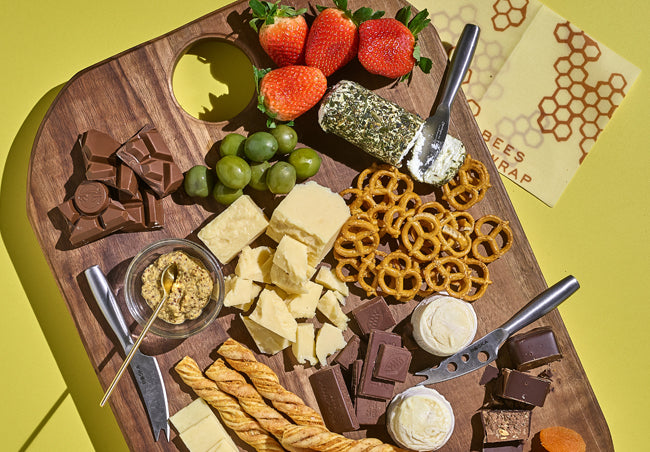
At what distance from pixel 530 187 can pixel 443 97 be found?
744 millimetres

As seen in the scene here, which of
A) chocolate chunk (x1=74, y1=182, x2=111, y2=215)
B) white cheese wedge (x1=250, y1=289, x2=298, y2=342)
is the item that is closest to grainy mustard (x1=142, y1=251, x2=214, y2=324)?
white cheese wedge (x1=250, y1=289, x2=298, y2=342)

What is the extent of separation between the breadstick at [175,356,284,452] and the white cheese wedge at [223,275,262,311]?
1.11 ft

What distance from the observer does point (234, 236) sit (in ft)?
8.03

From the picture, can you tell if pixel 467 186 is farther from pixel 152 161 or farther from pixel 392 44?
pixel 152 161

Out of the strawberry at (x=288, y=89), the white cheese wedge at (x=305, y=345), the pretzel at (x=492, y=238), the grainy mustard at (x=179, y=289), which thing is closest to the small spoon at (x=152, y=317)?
the grainy mustard at (x=179, y=289)

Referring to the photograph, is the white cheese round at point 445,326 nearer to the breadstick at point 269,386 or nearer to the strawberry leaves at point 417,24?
the breadstick at point 269,386

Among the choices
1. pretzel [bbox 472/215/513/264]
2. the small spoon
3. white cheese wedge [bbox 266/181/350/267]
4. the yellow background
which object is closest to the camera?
the small spoon

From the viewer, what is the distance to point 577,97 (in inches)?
114

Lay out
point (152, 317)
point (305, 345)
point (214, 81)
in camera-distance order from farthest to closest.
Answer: point (214, 81)
point (305, 345)
point (152, 317)

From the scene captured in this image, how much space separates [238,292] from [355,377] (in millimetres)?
675

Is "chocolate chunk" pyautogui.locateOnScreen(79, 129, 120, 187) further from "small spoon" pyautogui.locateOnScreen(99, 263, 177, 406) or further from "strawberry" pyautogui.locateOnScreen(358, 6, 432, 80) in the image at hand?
"strawberry" pyautogui.locateOnScreen(358, 6, 432, 80)

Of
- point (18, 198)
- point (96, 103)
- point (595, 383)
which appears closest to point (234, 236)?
point (96, 103)

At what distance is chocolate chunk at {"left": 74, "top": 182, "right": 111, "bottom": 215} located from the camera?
2.29 m

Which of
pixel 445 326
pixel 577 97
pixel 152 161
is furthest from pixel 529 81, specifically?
pixel 152 161
